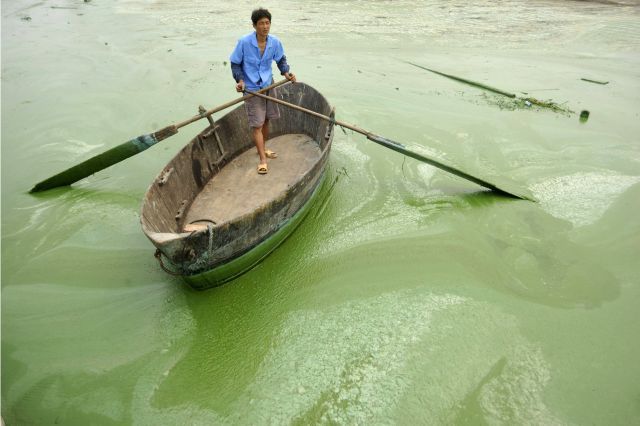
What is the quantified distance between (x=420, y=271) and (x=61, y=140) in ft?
13.7

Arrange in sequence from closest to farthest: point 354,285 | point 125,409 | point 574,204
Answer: point 125,409 < point 354,285 < point 574,204

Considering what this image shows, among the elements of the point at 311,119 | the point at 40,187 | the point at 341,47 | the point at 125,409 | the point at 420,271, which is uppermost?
the point at 341,47

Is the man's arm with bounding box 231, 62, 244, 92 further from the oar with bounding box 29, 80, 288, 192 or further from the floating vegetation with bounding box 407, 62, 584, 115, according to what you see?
the floating vegetation with bounding box 407, 62, 584, 115

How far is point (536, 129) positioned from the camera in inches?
173

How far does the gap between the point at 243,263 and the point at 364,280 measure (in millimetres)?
823

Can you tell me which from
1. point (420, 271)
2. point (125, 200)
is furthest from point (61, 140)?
point (420, 271)

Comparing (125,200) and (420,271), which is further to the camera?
(125,200)

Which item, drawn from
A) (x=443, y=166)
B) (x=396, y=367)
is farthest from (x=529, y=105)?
(x=396, y=367)

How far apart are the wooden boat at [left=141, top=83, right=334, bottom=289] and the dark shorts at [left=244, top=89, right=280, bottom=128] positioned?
34cm

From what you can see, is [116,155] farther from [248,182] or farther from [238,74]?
[238,74]

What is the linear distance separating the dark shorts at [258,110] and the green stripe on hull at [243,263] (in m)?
0.97

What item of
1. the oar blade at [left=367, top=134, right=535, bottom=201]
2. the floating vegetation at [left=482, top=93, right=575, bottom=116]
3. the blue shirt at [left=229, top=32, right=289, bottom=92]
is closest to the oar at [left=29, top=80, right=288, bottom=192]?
the blue shirt at [left=229, top=32, right=289, bottom=92]

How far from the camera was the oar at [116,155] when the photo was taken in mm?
2932

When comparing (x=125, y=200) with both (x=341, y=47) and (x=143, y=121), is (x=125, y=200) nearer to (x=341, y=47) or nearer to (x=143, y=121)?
(x=143, y=121)
